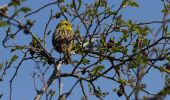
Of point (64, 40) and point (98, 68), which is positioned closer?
point (98, 68)

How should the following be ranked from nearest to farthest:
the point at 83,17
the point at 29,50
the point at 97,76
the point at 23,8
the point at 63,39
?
the point at 23,8, the point at 97,76, the point at 29,50, the point at 83,17, the point at 63,39

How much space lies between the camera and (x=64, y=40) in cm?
799

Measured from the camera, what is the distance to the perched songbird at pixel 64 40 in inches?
274

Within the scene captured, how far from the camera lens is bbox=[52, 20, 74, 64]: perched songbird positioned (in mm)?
6949

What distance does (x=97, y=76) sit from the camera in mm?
5730

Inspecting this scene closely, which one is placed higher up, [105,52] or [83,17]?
[83,17]

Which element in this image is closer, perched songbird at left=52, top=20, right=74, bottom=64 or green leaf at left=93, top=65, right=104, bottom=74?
green leaf at left=93, top=65, right=104, bottom=74

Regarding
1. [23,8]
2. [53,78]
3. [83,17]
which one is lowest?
[53,78]

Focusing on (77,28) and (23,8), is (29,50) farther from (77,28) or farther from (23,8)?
(23,8)

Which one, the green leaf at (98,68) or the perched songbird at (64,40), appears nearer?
the green leaf at (98,68)

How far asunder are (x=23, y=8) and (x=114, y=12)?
11.9 feet

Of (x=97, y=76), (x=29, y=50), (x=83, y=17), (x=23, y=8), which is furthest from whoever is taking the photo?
(x=83, y=17)

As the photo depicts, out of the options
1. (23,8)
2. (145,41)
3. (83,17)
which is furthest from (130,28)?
(23,8)

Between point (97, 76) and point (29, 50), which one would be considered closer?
point (97, 76)
